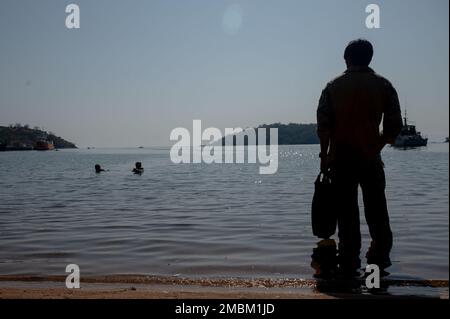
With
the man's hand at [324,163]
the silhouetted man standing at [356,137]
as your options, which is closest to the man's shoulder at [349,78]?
the silhouetted man standing at [356,137]

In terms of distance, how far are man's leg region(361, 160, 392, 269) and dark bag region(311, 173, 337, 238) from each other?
42 centimetres

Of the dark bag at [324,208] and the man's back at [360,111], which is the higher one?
the man's back at [360,111]

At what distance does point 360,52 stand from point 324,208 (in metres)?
1.96

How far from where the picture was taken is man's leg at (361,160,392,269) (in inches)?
210

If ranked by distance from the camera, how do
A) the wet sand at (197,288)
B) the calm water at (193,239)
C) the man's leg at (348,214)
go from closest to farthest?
the wet sand at (197,288) → the man's leg at (348,214) → the calm water at (193,239)

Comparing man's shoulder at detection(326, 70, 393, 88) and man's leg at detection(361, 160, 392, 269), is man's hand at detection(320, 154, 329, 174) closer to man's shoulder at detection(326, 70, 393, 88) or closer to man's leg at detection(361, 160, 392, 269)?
man's leg at detection(361, 160, 392, 269)

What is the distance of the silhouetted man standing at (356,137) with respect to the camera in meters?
5.27

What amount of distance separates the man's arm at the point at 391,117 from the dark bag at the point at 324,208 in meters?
0.85

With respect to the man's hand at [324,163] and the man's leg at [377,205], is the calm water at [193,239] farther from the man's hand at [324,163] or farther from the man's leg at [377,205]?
the man's hand at [324,163]

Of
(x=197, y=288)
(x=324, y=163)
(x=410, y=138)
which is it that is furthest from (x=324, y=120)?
(x=410, y=138)

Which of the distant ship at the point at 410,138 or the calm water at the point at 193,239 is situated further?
the distant ship at the point at 410,138

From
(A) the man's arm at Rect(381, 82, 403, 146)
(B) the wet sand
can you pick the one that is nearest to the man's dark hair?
(A) the man's arm at Rect(381, 82, 403, 146)
